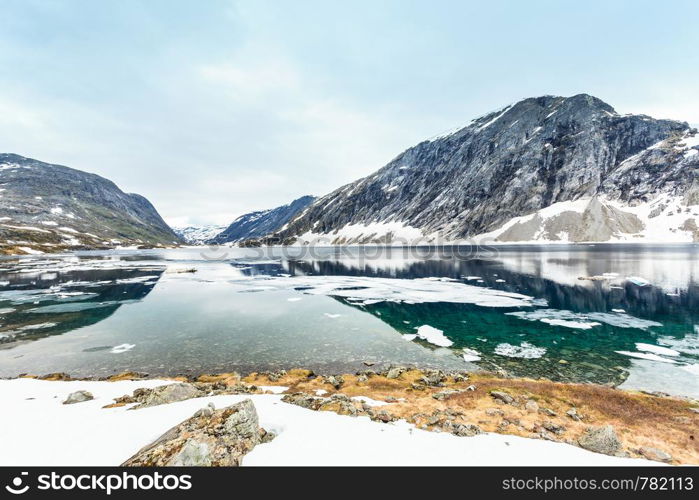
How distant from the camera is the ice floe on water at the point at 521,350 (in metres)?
23.5

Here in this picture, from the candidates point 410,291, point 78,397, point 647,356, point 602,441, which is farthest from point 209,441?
point 410,291

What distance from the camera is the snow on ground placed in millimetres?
8102

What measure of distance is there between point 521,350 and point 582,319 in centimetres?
1255

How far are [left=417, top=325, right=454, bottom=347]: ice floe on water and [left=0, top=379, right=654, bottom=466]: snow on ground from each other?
15764mm

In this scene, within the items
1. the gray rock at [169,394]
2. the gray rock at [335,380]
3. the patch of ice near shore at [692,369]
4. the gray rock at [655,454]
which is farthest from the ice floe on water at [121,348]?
the patch of ice near shore at [692,369]

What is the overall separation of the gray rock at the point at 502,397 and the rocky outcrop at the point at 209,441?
38.2ft

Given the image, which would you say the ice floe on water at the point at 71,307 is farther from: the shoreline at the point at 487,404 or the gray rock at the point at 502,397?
the gray rock at the point at 502,397

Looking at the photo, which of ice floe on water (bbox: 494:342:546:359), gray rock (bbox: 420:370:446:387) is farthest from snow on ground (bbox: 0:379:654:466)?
ice floe on water (bbox: 494:342:546:359)
